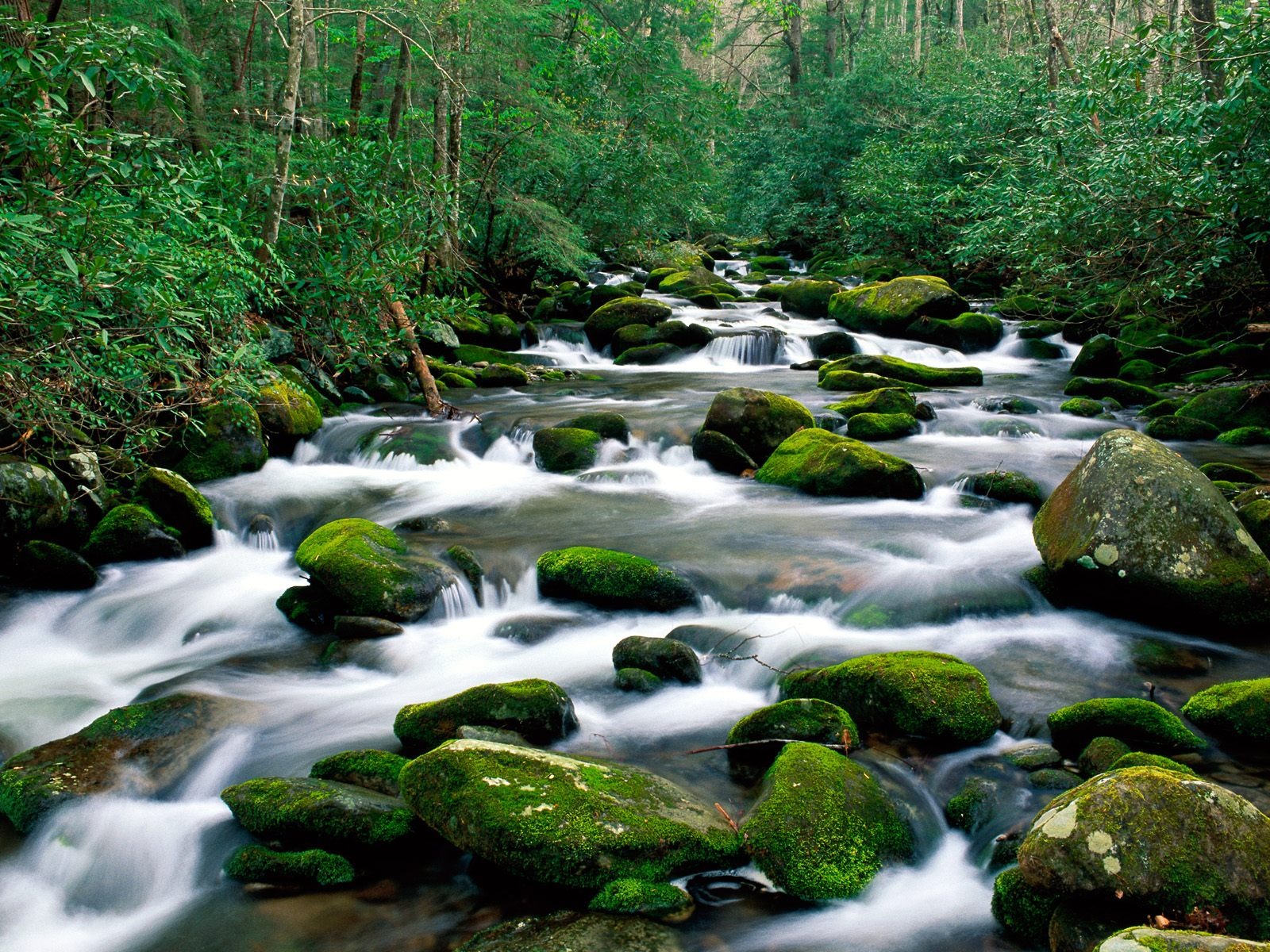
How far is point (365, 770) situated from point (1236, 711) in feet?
14.7

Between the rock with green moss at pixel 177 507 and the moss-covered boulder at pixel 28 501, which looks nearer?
the moss-covered boulder at pixel 28 501

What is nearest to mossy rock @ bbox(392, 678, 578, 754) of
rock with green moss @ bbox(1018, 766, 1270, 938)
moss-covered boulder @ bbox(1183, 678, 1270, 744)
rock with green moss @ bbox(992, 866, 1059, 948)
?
rock with green moss @ bbox(992, 866, 1059, 948)

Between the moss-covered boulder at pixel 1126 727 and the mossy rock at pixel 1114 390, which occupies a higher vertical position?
the mossy rock at pixel 1114 390

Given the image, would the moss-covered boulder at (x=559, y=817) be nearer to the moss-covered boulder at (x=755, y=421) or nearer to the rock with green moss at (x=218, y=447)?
the rock with green moss at (x=218, y=447)

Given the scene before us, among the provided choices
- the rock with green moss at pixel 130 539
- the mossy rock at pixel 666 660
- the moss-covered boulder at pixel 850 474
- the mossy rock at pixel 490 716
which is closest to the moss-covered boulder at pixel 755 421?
the moss-covered boulder at pixel 850 474

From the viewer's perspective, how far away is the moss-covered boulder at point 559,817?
12.1 feet

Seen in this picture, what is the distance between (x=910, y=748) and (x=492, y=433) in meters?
7.66

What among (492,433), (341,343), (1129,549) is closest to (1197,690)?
(1129,549)

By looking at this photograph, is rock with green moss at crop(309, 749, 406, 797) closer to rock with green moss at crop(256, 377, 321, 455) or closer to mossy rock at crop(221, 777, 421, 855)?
mossy rock at crop(221, 777, 421, 855)

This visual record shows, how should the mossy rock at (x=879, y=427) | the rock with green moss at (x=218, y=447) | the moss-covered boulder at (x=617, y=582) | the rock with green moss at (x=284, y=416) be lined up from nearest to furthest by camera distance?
the moss-covered boulder at (x=617, y=582), the rock with green moss at (x=218, y=447), the rock with green moss at (x=284, y=416), the mossy rock at (x=879, y=427)

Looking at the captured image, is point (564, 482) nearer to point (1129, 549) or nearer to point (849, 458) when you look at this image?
point (849, 458)

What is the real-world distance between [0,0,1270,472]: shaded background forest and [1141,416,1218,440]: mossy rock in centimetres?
173

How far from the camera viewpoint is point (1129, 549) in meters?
6.07

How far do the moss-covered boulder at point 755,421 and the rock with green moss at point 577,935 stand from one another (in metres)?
→ 7.28
